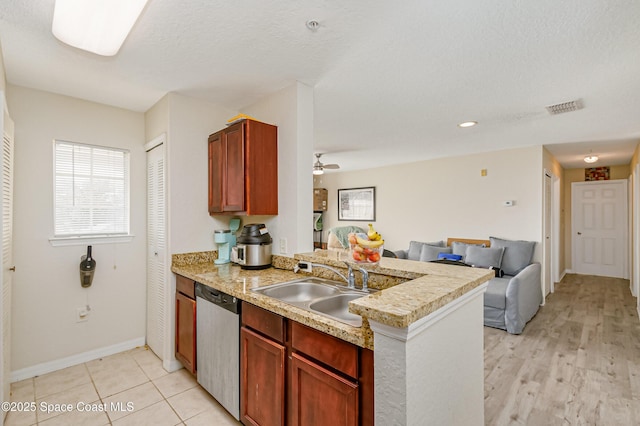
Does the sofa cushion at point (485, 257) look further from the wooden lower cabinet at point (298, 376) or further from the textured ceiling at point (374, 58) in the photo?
the wooden lower cabinet at point (298, 376)

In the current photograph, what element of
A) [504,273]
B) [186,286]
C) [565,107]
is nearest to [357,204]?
[504,273]

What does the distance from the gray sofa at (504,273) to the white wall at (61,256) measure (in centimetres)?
388

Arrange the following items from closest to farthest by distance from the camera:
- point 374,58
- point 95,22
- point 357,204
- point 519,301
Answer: point 95,22 < point 374,58 < point 519,301 < point 357,204

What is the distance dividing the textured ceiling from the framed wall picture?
3.30 metres

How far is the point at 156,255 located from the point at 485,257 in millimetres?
4108

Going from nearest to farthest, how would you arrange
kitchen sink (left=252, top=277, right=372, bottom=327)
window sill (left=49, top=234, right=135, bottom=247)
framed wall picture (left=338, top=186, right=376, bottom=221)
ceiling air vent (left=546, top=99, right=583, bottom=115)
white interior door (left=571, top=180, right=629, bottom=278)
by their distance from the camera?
kitchen sink (left=252, top=277, right=372, bottom=327) < window sill (left=49, top=234, right=135, bottom=247) < ceiling air vent (left=546, top=99, right=583, bottom=115) < white interior door (left=571, top=180, right=629, bottom=278) < framed wall picture (left=338, top=186, right=376, bottom=221)

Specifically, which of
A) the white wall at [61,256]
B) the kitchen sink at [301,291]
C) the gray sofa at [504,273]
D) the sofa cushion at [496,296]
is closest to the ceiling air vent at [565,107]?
the gray sofa at [504,273]

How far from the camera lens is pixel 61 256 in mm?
2619

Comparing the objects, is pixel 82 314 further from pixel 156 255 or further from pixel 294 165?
pixel 294 165

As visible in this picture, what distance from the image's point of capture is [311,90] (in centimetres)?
A: 246

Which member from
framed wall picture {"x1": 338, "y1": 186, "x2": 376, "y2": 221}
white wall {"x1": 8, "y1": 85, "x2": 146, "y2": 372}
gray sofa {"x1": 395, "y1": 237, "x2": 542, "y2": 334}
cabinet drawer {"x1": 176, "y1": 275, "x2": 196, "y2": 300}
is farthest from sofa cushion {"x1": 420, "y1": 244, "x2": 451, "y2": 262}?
white wall {"x1": 8, "y1": 85, "x2": 146, "y2": 372}

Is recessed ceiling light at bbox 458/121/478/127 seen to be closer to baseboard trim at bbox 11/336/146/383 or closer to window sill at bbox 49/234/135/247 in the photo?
window sill at bbox 49/234/135/247

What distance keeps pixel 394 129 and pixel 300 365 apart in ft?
9.79

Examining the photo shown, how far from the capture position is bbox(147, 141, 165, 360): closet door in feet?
8.75
